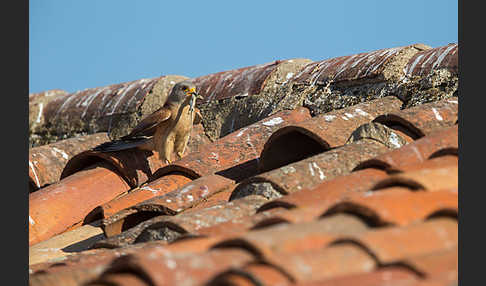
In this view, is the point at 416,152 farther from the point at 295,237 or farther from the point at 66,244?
the point at 66,244

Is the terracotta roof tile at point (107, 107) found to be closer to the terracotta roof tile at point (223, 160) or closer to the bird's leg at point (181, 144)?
the bird's leg at point (181, 144)

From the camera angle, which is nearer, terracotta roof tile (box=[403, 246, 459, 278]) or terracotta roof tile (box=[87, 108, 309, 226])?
terracotta roof tile (box=[403, 246, 459, 278])

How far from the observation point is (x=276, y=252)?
133 centimetres

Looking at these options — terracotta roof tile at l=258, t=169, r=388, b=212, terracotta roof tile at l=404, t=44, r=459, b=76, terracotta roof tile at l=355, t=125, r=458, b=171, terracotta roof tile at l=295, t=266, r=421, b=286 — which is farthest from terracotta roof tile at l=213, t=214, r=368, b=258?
terracotta roof tile at l=404, t=44, r=459, b=76

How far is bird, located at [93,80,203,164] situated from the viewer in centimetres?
505

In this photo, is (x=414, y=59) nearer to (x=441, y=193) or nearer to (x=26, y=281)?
(x=441, y=193)

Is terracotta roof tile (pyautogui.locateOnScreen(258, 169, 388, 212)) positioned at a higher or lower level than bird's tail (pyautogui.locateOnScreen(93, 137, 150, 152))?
higher

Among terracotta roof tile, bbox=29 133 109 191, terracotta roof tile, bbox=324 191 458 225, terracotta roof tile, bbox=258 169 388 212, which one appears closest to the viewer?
terracotta roof tile, bbox=324 191 458 225

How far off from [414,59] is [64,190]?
8.54 feet

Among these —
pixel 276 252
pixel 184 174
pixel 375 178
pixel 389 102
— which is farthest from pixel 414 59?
pixel 276 252

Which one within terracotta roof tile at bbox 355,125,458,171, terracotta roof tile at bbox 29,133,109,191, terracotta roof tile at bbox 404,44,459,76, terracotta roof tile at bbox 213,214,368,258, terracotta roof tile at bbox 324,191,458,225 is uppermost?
terracotta roof tile at bbox 404,44,459,76

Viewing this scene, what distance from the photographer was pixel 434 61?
417 cm

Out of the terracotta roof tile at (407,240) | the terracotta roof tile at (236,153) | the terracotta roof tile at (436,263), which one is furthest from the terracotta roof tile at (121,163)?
the terracotta roof tile at (436,263)

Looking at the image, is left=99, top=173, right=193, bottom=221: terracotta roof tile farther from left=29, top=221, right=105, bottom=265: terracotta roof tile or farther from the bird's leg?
the bird's leg
